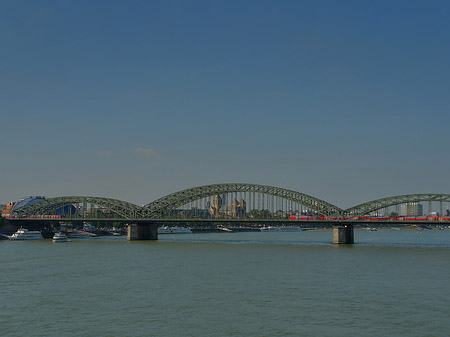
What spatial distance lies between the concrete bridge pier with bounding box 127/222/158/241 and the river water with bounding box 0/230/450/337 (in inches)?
2133

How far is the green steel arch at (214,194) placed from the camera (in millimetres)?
115688

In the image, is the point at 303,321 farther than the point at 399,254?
No

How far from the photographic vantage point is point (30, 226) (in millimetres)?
139875

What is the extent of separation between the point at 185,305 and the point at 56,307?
8712mm

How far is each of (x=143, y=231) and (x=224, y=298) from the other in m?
85.7

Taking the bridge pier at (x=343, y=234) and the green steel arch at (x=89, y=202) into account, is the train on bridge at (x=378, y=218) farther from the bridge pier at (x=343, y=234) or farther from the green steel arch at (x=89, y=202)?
the green steel arch at (x=89, y=202)

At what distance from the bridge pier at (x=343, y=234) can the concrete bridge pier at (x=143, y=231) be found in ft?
139

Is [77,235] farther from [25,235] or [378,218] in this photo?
[378,218]

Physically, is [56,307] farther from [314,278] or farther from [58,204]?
[58,204]

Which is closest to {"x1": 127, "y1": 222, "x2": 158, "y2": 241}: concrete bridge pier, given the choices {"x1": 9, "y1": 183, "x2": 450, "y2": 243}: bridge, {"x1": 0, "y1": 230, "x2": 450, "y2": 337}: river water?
{"x1": 9, "y1": 183, "x2": 450, "y2": 243}: bridge

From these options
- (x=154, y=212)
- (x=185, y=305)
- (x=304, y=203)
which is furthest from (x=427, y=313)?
(x=154, y=212)

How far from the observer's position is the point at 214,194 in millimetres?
126188

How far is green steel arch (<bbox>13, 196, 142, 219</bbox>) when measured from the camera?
12912 cm

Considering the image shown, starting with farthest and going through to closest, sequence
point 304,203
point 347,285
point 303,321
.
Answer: point 304,203
point 347,285
point 303,321
